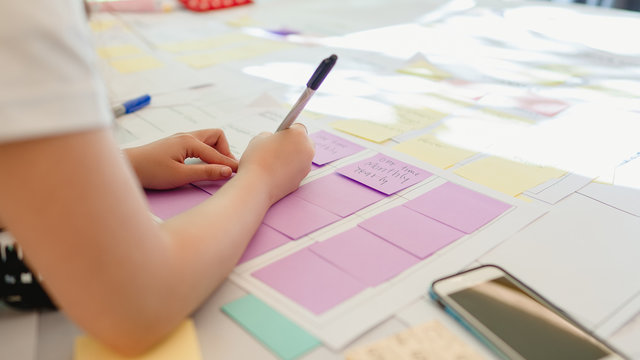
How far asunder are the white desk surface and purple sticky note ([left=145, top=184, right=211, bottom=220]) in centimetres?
15

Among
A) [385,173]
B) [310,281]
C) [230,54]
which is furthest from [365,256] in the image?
[230,54]

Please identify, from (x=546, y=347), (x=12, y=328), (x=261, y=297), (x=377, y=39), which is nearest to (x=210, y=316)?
(x=261, y=297)

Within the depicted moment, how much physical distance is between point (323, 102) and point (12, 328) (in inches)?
24.7

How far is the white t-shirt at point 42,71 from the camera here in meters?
0.29

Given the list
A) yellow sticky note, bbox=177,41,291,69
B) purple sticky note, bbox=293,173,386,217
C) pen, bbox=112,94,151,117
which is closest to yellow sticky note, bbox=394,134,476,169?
purple sticky note, bbox=293,173,386,217

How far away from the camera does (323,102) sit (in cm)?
91

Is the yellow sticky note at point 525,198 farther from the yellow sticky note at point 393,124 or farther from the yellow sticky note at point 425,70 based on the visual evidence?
the yellow sticky note at point 425,70

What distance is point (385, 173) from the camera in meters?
0.65

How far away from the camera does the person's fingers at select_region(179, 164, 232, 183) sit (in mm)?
593

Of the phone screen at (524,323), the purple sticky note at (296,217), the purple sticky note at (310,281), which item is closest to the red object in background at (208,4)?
the purple sticky note at (296,217)

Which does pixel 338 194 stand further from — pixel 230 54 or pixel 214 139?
pixel 230 54

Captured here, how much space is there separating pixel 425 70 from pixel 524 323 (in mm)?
762

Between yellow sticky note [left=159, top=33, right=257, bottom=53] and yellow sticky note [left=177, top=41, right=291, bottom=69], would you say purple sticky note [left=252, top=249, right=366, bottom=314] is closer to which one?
yellow sticky note [left=177, top=41, right=291, bottom=69]

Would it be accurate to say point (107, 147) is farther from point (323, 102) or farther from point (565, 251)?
Result: point (323, 102)
